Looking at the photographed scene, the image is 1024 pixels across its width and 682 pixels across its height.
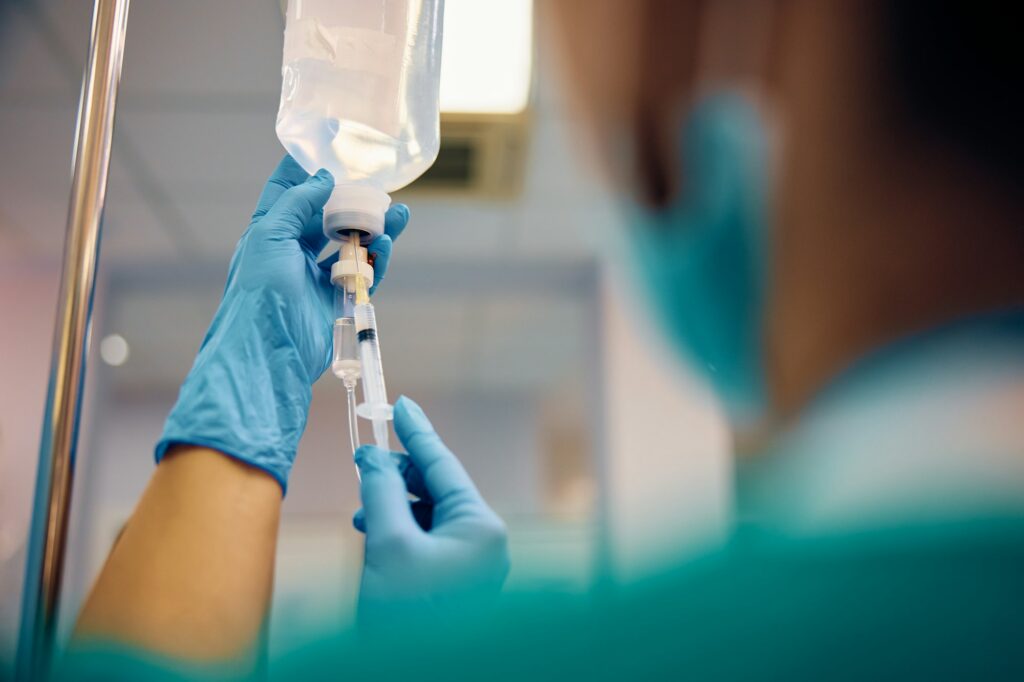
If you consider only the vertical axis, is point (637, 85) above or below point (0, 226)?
below

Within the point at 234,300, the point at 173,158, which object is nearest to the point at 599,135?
the point at 234,300

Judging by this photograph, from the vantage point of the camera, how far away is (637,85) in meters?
0.54

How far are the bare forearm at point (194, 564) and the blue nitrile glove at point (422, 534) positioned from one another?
9 centimetres

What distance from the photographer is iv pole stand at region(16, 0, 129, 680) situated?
60 centimetres

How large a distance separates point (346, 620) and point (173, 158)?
2394mm

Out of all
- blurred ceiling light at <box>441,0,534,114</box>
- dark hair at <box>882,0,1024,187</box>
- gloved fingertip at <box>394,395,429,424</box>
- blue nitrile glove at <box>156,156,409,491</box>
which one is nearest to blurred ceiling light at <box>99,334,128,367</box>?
blurred ceiling light at <box>441,0,534,114</box>

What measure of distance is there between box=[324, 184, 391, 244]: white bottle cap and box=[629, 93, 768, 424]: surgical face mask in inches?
11.4

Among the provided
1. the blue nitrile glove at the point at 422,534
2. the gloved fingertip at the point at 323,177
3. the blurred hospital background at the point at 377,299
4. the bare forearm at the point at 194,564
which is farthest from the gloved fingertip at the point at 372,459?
the blurred hospital background at the point at 377,299

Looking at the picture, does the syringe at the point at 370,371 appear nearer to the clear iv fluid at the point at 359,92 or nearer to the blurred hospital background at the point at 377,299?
the clear iv fluid at the point at 359,92

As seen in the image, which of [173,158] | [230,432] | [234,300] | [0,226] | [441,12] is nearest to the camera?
[230,432]

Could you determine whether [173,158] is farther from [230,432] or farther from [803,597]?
[803,597]

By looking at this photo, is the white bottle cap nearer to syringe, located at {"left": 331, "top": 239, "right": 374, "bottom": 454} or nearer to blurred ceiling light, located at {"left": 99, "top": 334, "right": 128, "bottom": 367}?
syringe, located at {"left": 331, "top": 239, "right": 374, "bottom": 454}

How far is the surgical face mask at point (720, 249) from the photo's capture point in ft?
1.79

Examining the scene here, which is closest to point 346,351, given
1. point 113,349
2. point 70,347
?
point 70,347
